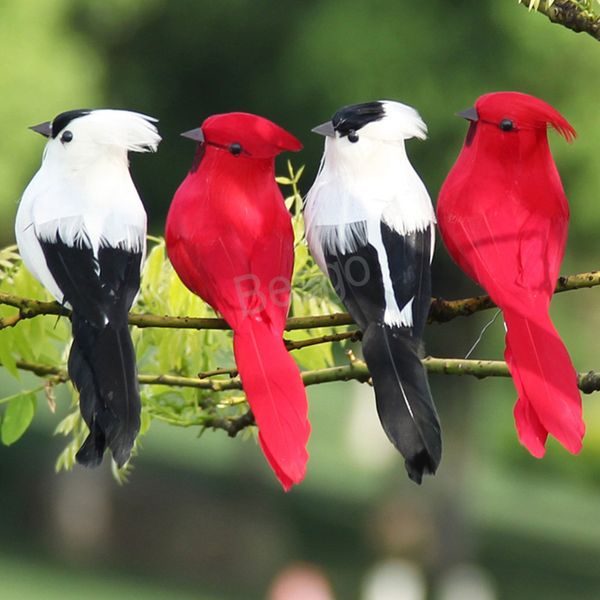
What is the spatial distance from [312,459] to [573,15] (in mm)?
13291

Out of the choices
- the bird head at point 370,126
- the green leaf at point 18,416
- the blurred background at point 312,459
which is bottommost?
the blurred background at point 312,459

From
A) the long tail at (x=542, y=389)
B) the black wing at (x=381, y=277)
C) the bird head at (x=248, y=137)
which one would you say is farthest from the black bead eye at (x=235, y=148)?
the long tail at (x=542, y=389)

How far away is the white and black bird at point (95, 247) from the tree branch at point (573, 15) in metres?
0.81

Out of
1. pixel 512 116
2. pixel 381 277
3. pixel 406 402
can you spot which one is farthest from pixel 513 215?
pixel 406 402

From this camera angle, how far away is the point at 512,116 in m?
2.55

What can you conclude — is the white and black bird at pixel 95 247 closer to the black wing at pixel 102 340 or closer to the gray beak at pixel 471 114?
the black wing at pixel 102 340

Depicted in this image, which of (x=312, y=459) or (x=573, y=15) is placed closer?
(x=573, y=15)

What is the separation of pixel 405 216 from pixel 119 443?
2.32 feet

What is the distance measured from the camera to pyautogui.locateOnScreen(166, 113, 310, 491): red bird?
2.30 metres

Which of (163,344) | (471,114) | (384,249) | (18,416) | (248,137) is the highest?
(471,114)

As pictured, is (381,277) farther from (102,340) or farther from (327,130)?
(102,340)

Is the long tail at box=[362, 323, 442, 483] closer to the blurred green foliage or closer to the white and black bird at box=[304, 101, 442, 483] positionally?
the white and black bird at box=[304, 101, 442, 483]

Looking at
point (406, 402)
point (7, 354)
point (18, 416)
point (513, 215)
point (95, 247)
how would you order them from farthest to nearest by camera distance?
point (18, 416), point (7, 354), point (513, 215), point (95, 247), point (406, 402)

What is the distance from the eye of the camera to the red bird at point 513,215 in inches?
93.0
